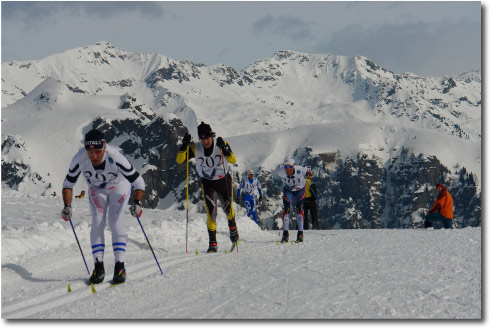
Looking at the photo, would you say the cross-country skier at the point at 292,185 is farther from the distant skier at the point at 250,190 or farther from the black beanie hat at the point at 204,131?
the distant skier at the point at 250,190

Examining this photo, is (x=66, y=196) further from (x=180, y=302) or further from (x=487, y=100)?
(x=487, y=100)

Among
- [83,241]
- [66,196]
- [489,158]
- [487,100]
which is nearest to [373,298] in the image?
[489,158]

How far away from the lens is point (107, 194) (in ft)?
22.1

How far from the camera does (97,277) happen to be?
6.67 meters

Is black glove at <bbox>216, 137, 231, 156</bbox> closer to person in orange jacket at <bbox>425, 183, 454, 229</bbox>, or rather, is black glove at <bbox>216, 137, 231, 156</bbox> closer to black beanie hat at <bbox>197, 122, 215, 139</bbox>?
black beanie hat at <bbox>197, 122, 215, 139</bbox>

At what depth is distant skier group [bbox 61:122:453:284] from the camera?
6633mm

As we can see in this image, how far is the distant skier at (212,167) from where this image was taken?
9.18m

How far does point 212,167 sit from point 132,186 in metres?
2.73

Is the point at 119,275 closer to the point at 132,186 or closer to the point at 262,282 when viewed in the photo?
the point at 132,186

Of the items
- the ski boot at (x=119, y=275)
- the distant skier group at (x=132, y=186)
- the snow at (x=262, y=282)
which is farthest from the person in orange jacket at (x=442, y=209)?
the ski boot at (x=119, y=275)

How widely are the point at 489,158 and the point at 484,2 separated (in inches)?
102

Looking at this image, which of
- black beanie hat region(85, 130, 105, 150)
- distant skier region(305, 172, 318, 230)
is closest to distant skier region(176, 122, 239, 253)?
black beanie hat region(85, 130, 105, 150)

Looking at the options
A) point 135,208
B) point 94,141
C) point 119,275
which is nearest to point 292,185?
point 135,208

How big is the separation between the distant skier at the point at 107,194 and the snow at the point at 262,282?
0.39 metres
